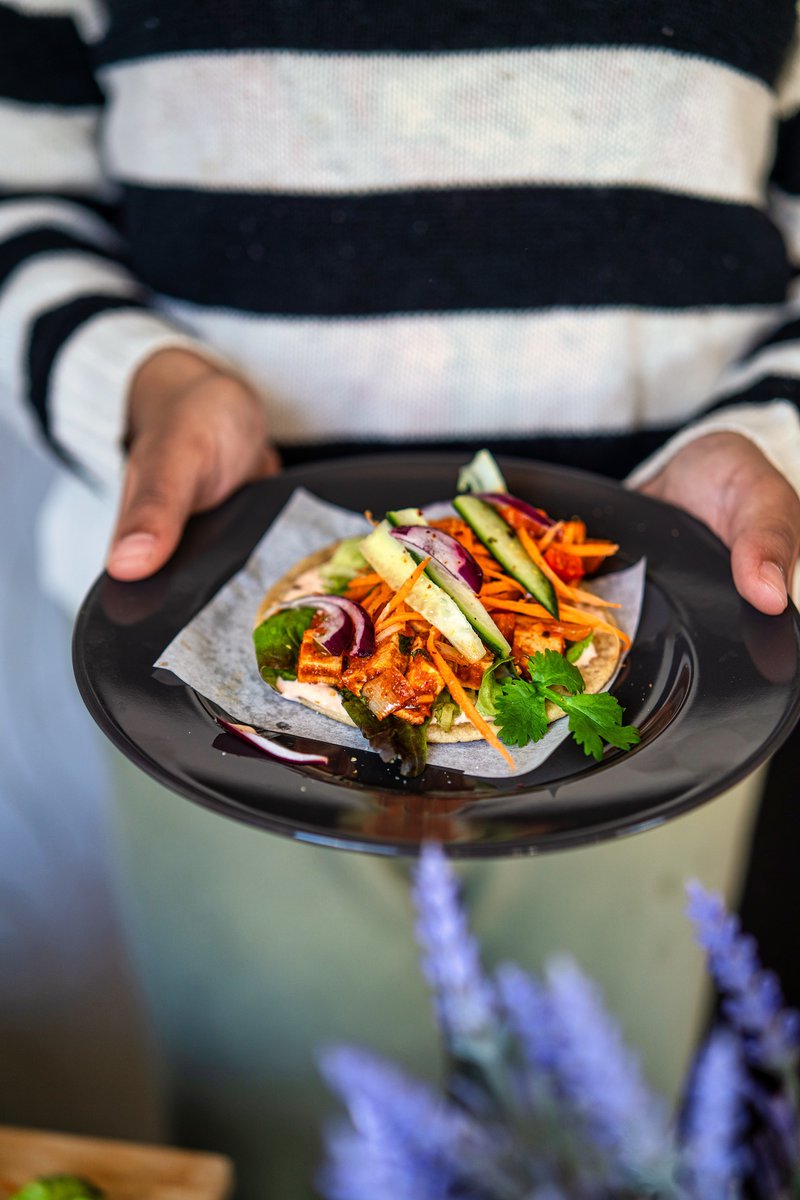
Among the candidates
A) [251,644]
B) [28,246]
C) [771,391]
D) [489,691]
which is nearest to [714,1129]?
[489,691]

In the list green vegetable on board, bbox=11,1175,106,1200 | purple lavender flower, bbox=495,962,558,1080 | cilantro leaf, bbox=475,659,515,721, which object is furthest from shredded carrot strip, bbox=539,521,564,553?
Result: green vegetable on board, bbox=11,1175,106,1200

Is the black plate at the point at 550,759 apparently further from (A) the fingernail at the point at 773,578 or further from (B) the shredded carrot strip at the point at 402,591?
(B) the shredded carrot strip at the point at 402,591

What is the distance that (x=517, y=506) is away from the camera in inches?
58.0

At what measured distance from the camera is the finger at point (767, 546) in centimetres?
121

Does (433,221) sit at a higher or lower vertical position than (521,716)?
higher

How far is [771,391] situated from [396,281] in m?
0.62

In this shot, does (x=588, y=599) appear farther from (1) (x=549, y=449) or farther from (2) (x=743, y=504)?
(1) (x=549, y=449)

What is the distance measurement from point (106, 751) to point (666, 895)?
116 centimetres

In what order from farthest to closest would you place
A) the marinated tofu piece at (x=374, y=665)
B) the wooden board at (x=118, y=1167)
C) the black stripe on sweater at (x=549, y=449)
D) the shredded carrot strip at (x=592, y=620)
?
the black stripe on sweater at (x=549, y=449), the wooden board at (x=118, y=1167), the shredded carrot strip at (x=592, y=620), the marinated tofu piece at (x=374, y=665)

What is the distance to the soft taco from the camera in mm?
1216

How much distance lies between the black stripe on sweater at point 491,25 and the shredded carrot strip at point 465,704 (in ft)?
3.02

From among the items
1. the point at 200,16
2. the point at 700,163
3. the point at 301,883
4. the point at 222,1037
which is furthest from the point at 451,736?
the point at 222,1037

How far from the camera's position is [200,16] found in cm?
158

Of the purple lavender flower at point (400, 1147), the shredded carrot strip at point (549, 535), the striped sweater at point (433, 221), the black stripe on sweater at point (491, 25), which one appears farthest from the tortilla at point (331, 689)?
the black stripe on sweater at point (491, 25)
